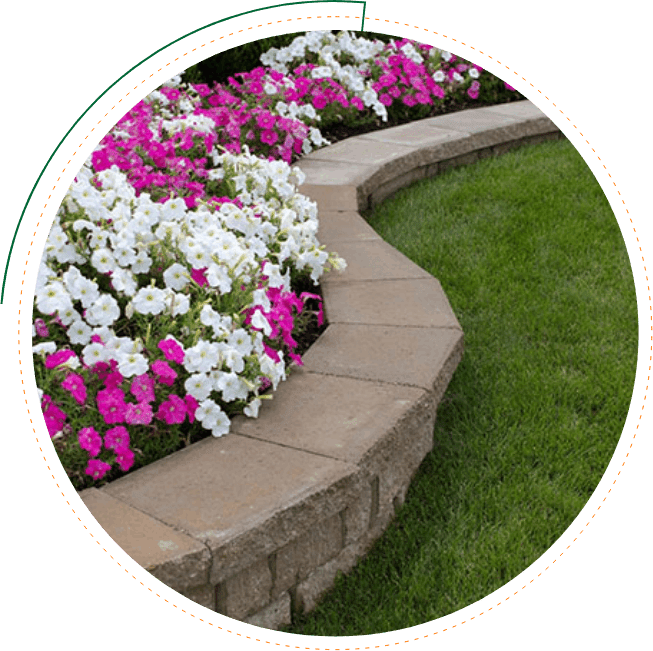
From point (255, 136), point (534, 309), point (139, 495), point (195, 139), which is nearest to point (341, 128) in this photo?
point (255, 136)

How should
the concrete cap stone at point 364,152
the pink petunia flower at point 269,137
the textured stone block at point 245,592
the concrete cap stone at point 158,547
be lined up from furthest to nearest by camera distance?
the concrete cap stone at point 364,152, the pink petunia flower at point 269,137, the textured stone block at point 245,592, the concrete cap stone at point 158,547

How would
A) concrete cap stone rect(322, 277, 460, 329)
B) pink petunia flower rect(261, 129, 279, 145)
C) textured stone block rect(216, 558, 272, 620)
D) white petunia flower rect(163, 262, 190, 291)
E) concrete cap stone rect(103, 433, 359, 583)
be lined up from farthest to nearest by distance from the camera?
pink petunia flower rect(261, 129, 279, 145) < concrete cap stone rect(322, 277, 460, 329) < white petunia flower rect(163, 262, 190, 291) < textured stone block rect(216, 558, 272, 620) < concrete cap stone rect(103, 433, 359, 583)

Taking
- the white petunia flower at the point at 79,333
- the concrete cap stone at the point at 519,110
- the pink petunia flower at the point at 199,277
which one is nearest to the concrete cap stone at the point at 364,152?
the concrete cap stone at the point at 519,110

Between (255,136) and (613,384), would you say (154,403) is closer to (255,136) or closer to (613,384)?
(613,384)

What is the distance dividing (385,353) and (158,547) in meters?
1.27

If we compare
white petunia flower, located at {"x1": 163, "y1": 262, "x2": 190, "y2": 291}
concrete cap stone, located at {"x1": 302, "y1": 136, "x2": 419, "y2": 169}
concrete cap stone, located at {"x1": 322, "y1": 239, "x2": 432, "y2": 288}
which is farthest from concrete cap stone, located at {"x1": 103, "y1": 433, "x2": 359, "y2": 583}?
concrete cap stone, located at {"x1": 302, "y1": 136, "x2": 419, "y2": 169}

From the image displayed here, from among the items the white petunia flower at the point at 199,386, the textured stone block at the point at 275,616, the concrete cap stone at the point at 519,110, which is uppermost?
the concrete cap stone at the point at 519,110

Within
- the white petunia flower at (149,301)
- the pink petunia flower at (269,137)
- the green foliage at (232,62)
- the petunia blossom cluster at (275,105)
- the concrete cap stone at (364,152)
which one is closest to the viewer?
the white petunia flower at (149,301)

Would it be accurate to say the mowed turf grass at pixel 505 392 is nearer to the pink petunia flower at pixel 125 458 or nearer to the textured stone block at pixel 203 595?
the textured stone block at pixel 203 595

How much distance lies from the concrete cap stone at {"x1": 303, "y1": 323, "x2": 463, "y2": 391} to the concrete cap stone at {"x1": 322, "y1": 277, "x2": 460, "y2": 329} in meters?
0.07

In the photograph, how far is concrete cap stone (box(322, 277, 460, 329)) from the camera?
11.0 feet

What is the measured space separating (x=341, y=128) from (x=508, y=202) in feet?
5.59

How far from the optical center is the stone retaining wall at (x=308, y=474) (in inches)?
87.1

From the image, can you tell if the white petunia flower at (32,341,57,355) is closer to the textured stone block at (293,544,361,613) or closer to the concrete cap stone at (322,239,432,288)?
the textured stone block at (293,544,361,613)
